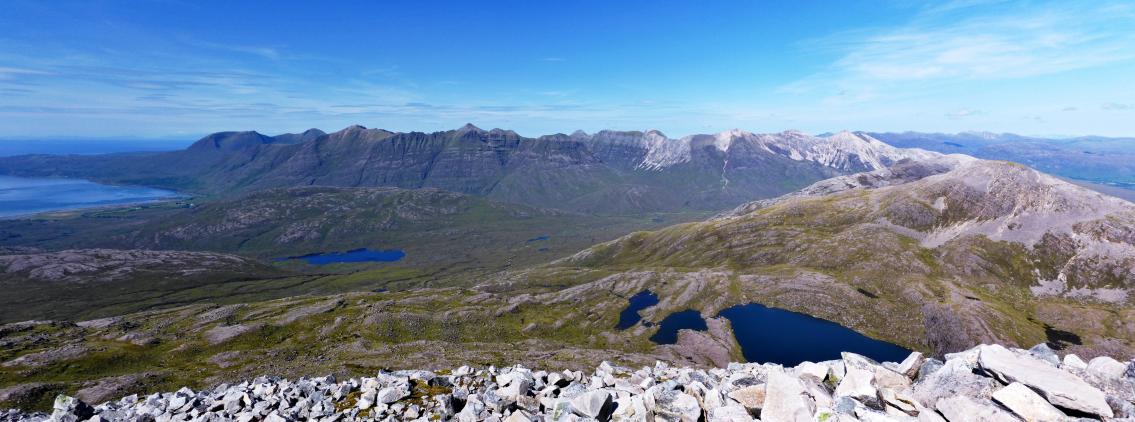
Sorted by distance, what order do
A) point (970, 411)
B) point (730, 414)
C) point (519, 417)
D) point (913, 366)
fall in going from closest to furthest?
point (970, 411) → point (730, 414) → point (913, 366) → point (519, 417)

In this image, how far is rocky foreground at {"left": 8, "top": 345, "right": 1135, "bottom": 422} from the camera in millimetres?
20188

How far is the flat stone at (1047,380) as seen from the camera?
64.6ft

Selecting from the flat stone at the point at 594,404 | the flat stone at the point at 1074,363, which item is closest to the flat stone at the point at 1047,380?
the flat stone at the point at 1074,363

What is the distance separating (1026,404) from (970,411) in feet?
7.97

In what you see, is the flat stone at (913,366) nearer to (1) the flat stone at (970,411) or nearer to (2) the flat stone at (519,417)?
(1) the flat stone at (970,411)

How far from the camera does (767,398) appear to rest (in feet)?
77.0

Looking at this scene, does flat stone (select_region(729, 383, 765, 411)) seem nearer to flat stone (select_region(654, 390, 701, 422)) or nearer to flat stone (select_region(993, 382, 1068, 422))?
flat stone (select_region(654, 390, 701, 422))

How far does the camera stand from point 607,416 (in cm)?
2638

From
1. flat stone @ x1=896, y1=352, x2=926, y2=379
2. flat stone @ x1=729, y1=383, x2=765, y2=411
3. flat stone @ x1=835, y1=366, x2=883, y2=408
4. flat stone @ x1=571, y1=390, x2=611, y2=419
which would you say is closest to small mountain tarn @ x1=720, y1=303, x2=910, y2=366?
flat stone @ x1=896, y1=352, x2=926, y2=379

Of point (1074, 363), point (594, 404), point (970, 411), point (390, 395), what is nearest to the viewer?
point (970, 411)

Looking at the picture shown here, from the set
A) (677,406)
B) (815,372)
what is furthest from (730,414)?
(815,372)

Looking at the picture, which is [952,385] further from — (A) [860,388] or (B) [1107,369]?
(B) [1107,369]

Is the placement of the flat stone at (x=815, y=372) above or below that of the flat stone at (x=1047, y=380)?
below

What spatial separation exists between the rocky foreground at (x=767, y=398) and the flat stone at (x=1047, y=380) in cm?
5
